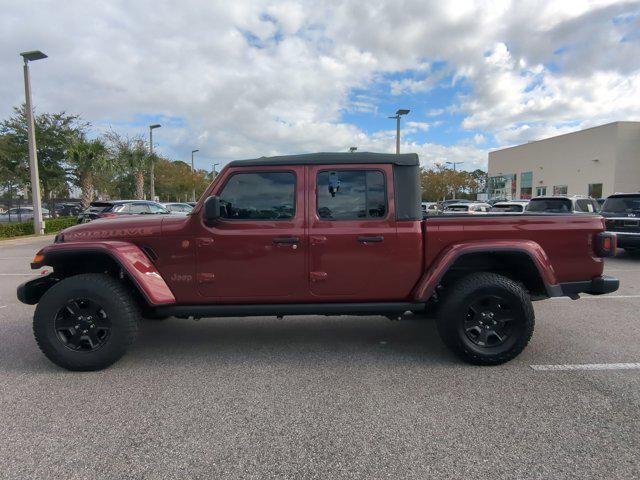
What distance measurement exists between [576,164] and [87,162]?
49.5 metres

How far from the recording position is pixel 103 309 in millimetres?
3602

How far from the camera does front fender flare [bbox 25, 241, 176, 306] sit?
354 centimetres

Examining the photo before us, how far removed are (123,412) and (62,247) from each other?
163cm

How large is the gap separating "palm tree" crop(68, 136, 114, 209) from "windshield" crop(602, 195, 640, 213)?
23.2 meters

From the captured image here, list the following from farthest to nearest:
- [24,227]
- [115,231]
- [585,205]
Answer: [24,227]
[585,205]
[115,231]

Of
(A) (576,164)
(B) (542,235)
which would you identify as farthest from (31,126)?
(A) (576,164)

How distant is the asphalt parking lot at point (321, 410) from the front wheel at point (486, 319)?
0.18 metres

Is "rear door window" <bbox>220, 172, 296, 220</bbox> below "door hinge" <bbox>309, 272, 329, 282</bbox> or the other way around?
the other way around

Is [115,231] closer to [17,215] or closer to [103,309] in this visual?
[103,309]

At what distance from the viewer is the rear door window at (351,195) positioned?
379cm

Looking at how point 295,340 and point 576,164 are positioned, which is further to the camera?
point 576,164

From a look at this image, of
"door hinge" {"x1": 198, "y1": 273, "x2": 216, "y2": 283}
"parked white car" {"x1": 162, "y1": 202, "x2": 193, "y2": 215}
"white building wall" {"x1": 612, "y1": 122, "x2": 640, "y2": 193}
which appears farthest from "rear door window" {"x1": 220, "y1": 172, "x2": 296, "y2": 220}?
"white building wall" {"x1": 612, "y1": 122, "x2": 640, "y2": 193}

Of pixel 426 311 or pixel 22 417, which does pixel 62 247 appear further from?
pixel 426 311

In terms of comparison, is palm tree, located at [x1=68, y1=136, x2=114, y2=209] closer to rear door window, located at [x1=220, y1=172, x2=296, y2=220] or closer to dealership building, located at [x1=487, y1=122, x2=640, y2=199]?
rear door window, located at [x1=220, y1=172, x2=296, y2=220]
